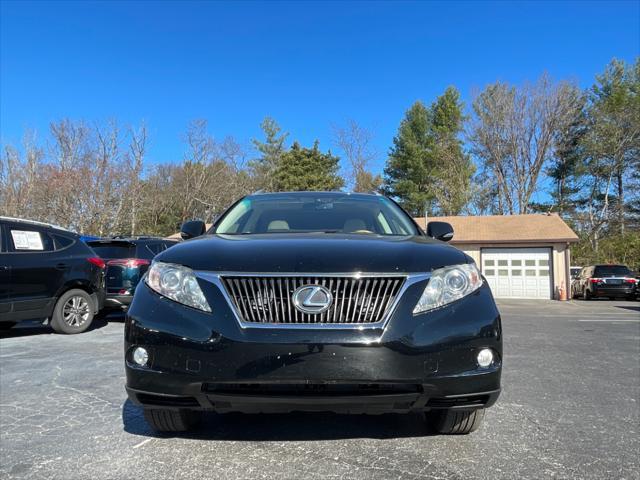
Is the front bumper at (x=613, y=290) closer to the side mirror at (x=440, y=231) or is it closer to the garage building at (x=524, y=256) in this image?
the garage building at (x=524, y=256)

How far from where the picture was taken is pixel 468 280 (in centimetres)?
253

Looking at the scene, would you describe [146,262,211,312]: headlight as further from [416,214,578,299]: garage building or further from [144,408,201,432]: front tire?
[416,214,578,299]: garage building

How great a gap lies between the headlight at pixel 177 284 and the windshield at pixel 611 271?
23.4 metres

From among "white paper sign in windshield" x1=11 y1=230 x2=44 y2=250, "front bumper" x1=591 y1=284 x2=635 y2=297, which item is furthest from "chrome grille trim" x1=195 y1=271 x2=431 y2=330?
"front bumper" x1=591 y1=284 x2=635 y2=297

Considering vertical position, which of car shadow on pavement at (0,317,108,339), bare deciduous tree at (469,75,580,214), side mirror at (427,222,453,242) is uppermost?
bare deciduous tree at (469,75,580,214)

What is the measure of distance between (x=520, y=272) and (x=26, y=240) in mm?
22967

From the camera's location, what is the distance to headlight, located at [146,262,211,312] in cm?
238

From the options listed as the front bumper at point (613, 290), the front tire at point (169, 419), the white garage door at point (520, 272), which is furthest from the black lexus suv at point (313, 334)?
the white garage door at point (520, 272)

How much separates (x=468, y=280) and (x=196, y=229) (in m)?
2.23

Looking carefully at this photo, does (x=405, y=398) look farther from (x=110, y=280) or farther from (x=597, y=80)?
(x=597, y=80)

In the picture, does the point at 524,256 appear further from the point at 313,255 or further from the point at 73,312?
the point at 313,255

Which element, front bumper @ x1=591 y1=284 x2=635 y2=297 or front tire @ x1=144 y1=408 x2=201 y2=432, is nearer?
front tire @ x1=144 y1=408 x2=201 y2=432

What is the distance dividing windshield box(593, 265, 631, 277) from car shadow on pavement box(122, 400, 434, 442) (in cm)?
2192

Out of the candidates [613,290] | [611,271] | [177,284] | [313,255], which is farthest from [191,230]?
[611,271]
